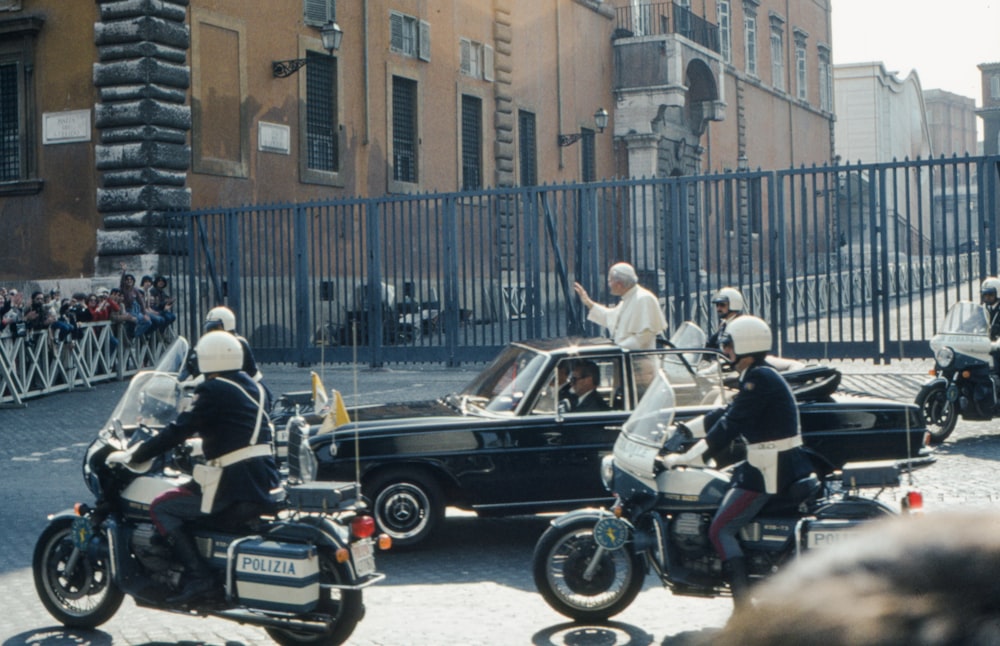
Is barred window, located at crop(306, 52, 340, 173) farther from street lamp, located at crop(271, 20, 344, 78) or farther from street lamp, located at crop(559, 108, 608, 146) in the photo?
street lamp, located at crop(559, 108, 608, 146)

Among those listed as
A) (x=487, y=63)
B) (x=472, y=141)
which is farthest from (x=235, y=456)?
(x=487, y=63)

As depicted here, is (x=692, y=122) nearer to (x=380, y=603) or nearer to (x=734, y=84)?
(x=734, y=84)

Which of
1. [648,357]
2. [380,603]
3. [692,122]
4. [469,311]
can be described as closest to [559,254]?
[469,311]

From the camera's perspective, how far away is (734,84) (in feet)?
139

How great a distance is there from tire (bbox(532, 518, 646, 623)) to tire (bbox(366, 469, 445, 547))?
196 cm

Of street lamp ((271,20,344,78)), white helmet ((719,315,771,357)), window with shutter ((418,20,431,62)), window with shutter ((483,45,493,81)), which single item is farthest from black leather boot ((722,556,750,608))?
window with shutter ((483,45,493,81))

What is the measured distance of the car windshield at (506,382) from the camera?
8703mm

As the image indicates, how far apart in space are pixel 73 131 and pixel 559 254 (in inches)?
314

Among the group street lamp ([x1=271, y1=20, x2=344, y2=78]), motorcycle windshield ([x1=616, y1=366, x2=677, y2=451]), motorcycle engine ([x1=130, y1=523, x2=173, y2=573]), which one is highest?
street lamp ([x1=271, y1=20, x2=344, y2=78])

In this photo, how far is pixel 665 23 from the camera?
3803 cm

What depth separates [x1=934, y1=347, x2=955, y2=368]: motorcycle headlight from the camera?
12750 mm

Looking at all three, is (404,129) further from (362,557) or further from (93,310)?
(362,557)

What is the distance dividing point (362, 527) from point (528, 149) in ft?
82.7

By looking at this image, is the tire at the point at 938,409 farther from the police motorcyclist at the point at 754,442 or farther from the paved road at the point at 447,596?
the police motorcyclist at the point at 754,442
